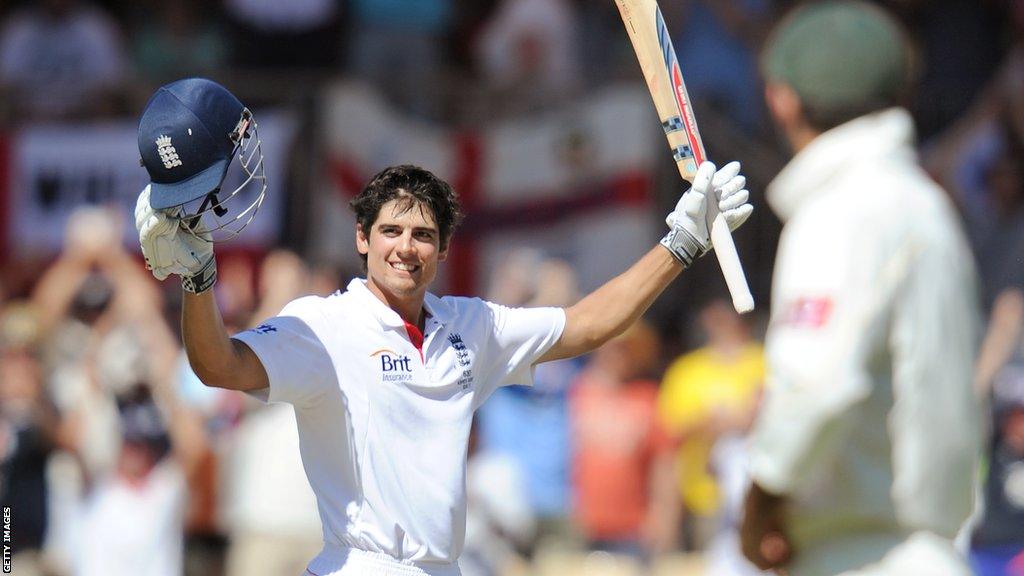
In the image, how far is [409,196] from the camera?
4.75m

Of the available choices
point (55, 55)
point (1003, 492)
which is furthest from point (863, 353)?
point (55, 55)

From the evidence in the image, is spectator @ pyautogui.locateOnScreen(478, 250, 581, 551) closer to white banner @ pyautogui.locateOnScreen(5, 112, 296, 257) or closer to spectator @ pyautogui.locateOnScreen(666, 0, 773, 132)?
spectator @ pyautogui.locateOnScreen(666, 0, 773, 132)

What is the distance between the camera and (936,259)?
3.74 metres

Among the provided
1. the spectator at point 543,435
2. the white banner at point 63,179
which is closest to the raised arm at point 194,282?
the spectator at point 543,435

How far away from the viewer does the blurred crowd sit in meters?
8.81

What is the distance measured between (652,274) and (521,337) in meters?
0.43

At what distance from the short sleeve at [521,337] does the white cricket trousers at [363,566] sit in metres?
0.66

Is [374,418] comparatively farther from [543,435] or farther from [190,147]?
[543,435]

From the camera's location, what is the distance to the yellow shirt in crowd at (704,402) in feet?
30.3

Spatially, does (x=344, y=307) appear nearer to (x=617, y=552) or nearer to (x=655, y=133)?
(x=617, y=552)

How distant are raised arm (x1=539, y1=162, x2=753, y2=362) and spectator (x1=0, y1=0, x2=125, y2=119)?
653 cm

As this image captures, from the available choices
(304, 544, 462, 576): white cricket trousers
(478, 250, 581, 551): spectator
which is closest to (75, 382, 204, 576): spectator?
(478, 250, 581, 551): spectator

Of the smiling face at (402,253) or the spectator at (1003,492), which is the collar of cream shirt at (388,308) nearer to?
the smiling face at (402,253)

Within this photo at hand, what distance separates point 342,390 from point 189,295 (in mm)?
536
